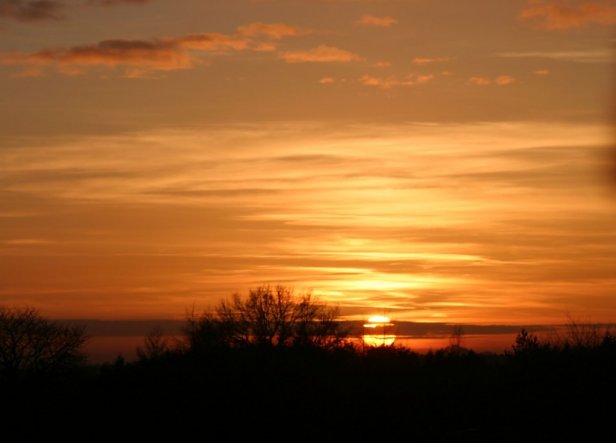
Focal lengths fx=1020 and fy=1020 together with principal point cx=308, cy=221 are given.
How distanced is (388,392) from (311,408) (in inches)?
326

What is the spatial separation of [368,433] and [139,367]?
12.1 meters

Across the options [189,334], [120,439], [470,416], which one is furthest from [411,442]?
[189,334]

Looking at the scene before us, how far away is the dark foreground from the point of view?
1484 inches

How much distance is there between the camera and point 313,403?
39.8 m

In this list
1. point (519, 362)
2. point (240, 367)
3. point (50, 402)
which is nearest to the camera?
point (240, 367)

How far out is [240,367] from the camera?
40906 mm

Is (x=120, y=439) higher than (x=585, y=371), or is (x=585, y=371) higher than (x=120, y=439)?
(x=585, y=371)

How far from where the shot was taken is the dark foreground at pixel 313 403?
124 feet

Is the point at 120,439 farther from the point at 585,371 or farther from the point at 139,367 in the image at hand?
the point at 585,371

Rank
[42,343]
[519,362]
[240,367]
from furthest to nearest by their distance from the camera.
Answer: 1. [42,343]
2. [519,362]
3. [240,367]

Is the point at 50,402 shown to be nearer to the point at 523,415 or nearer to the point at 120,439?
the point at 120,439

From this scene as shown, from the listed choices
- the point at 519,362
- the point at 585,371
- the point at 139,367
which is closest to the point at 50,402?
the point at 139,367

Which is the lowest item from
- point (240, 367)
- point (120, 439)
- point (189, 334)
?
point (120, 439)

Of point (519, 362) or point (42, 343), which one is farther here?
point (42, 343)
